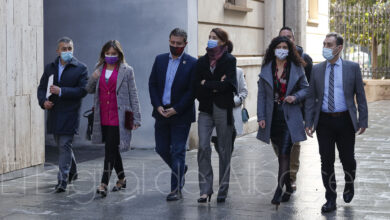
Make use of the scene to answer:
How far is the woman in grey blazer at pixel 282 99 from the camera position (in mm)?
6992

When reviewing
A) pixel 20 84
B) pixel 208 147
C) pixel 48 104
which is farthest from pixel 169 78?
pixel 20 84

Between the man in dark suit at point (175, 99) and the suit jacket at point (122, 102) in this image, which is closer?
the man in dark suit at point (175, 99)

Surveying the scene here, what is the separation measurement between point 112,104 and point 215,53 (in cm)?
126

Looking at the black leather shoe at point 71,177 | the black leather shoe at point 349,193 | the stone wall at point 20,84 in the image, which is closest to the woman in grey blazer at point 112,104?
the black leather shoe at point 71,177

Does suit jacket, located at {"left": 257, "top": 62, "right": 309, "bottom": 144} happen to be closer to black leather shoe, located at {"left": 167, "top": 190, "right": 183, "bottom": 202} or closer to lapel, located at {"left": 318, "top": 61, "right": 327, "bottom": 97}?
lapel, located at {"left": 318, "top": 61, "right": 327, "bottom": 97}

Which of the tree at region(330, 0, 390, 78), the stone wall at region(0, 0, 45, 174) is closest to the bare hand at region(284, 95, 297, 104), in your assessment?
the stone wall at region(0, 0, 45, 174)

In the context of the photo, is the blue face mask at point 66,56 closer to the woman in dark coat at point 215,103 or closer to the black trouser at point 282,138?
the woman in dark coat at point 215,103

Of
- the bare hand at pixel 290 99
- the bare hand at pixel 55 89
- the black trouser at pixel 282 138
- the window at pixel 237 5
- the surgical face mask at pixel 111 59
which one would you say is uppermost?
the window at pixel 237 5

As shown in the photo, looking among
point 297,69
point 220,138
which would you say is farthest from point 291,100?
point 220,138

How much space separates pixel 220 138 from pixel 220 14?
19.4ft

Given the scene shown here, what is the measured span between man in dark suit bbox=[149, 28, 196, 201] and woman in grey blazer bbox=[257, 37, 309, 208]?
0.78 meters

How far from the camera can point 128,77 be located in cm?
762

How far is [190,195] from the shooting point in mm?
7555

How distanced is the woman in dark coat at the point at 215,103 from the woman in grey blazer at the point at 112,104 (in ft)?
2.68
